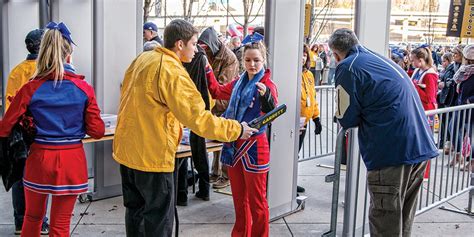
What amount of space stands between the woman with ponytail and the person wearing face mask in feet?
3.67

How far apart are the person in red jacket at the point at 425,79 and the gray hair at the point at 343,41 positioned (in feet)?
11.3

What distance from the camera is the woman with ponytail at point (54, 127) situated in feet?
11.6

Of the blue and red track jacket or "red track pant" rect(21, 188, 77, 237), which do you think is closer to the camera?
the blue and red track jacket

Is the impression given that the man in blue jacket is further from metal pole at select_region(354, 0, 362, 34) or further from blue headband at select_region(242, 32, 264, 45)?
metal pole at select_region(354, 0, 362, 34)

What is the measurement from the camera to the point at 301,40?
528cm

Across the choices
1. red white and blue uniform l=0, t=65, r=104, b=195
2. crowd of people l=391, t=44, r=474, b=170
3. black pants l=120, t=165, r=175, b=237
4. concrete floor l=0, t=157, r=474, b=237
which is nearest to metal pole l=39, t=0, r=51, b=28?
concrete floor l=0, t=157, r=474, b=237

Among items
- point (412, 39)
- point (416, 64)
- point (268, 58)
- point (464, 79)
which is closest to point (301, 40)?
point (268, 58)

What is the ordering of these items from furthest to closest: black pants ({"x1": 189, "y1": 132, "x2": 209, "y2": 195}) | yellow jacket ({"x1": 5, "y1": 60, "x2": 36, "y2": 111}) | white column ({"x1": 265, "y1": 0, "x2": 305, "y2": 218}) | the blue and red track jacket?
white column ({"x1": 265, "y1": 0, "x2": 305, "y2": 218}) < black pants ({"x1": 189, "y1": 132, "x2": 209, "y2": 195}) < yellow jacket ({"x1": 5, "y1": 60, "x2": 36, "y2": 111}) < the blue and red track jacket

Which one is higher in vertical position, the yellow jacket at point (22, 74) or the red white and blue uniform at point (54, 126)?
the yellow jacket at point (22, 74)

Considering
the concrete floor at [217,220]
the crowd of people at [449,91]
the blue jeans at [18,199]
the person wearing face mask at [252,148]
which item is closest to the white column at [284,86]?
the concrete floor at [217,220]

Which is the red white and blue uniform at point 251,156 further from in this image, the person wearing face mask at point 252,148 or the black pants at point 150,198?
the black pants at point 150,198

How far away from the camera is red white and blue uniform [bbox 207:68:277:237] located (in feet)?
13.6

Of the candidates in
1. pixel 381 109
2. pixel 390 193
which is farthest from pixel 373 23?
pixel 390 193

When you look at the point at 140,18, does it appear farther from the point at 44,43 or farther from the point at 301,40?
the point at 44,43
